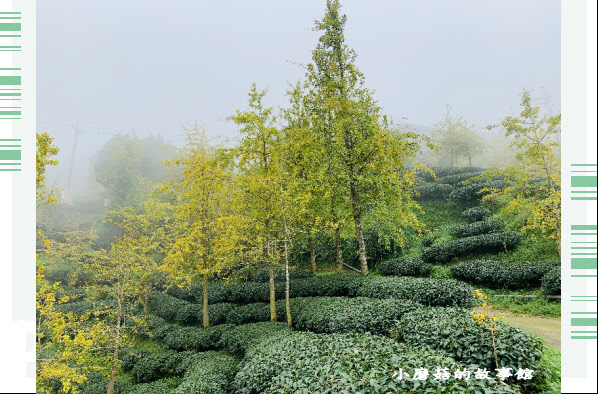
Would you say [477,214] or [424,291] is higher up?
[477,214]

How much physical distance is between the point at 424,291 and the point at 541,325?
344cm

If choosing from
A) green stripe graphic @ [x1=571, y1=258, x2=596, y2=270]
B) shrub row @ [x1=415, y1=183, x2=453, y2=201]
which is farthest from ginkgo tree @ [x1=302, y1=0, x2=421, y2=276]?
shrub row @ [x1=415, y1=183, x2=453, y2=201]

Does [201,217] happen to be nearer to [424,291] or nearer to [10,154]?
[424,291]

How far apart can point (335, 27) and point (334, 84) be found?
307 cm

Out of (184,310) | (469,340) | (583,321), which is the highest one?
(583,321)

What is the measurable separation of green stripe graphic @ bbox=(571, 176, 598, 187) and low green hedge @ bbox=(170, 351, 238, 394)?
7914 mm

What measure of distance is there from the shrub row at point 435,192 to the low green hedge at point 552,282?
1346 centimetres

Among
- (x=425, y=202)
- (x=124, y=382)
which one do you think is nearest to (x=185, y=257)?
(x=124, y=382)

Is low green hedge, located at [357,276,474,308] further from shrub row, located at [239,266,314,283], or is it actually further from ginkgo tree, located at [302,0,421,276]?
shrub row, located at [239,266,314,283]

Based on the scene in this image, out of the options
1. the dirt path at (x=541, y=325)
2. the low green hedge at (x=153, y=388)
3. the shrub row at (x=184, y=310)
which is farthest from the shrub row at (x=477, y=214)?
the low green hedge at (x=153, y=388)

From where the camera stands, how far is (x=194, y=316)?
14.7 metres

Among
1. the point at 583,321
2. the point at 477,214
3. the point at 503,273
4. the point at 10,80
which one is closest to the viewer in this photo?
the point at 583,321

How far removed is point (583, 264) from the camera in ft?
9.72

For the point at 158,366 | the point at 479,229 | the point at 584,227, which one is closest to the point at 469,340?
the point at 584,227
